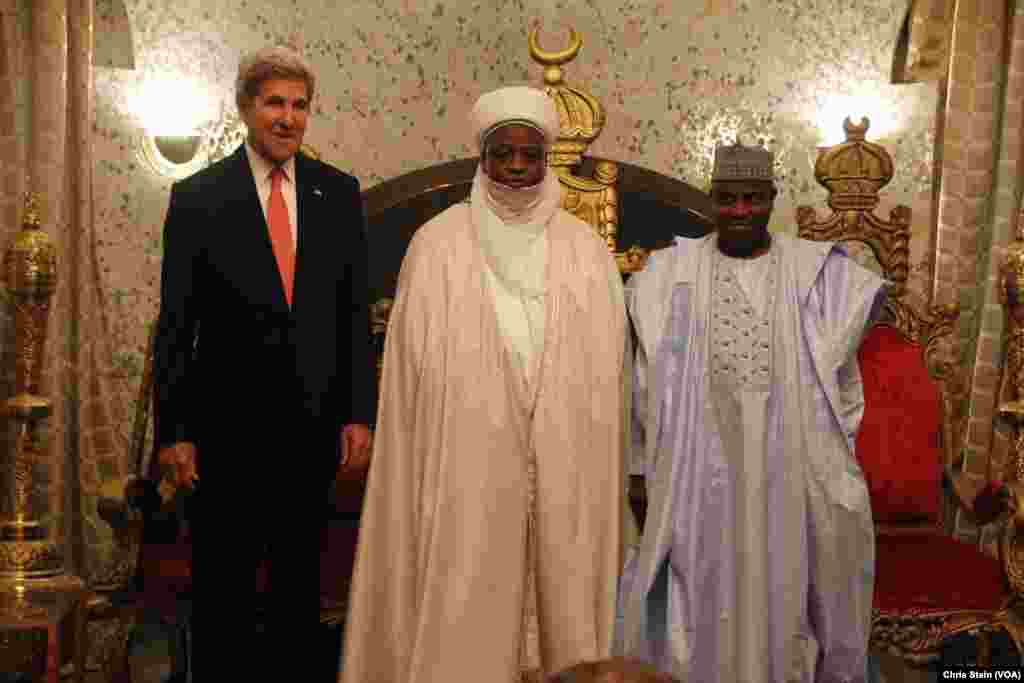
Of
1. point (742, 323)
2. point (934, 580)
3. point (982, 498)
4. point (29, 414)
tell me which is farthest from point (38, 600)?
point (982, 498)

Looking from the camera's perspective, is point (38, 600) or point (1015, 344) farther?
point (1015, 344)

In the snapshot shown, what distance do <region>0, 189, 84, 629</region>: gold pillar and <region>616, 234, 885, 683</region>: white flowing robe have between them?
5.93 ft

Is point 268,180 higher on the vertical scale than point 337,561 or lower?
higher

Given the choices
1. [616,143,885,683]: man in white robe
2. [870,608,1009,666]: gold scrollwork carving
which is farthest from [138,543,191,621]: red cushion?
[870,608,1009,666]: gold scrollwork carving

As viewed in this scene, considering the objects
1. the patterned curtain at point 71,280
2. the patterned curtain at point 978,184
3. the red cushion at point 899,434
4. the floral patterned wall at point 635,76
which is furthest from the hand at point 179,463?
the patterned curtain at point 978,184

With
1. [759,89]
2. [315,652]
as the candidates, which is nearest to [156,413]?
[315,652]

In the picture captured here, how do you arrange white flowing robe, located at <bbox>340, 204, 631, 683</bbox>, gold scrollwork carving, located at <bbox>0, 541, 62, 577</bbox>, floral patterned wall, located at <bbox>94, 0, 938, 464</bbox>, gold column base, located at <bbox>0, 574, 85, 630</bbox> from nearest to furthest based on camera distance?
white flowing robe, located at <bbox>340, 204, 631, 683</bbox> → gold column base, located at <bbox>0, 574, 85, 630</bbox> → gold scrollwork carving, located at <bbox>0, 541, 62, 577</bbox> → floral patterned wall, located at <bbox>94, 0, 938, 464</bbox>

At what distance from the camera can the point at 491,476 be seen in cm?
421

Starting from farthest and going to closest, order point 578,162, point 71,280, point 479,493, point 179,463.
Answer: point 578,162
point 71,280
point 479,493
point 179,463

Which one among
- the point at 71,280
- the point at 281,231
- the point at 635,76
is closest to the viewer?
the point at 281,231

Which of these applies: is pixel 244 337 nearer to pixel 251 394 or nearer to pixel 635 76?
pixel 251 394

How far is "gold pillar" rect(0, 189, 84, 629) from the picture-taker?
180 inches

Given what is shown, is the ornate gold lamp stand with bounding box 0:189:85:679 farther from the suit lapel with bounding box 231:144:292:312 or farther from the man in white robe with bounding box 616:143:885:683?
the man in white robe with bounding box 616:143:885:683

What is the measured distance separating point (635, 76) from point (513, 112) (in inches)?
83.1
